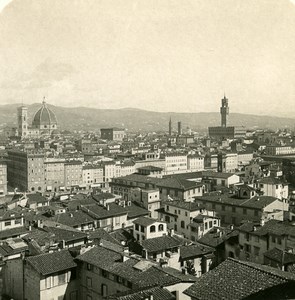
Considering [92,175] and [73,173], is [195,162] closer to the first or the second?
[92,175]

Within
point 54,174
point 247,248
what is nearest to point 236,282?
point 247,248

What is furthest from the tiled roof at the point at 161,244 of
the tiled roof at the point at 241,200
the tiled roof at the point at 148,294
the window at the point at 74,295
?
the tiled roof at the point at 241,200

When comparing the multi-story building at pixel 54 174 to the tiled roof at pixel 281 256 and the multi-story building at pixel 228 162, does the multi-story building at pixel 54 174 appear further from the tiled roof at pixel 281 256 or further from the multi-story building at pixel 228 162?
the tiled roof at pixel 281 256

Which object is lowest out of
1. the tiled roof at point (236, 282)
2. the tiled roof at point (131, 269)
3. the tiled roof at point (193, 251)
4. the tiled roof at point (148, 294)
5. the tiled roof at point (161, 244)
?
the tiled roof at point (193, 251)

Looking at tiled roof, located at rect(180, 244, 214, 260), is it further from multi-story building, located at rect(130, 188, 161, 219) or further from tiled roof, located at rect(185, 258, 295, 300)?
multi-story building, located at rect(130, 188, 161, 219)

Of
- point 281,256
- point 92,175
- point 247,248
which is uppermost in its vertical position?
point 281,256

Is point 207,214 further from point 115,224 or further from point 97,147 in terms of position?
point 97,147
